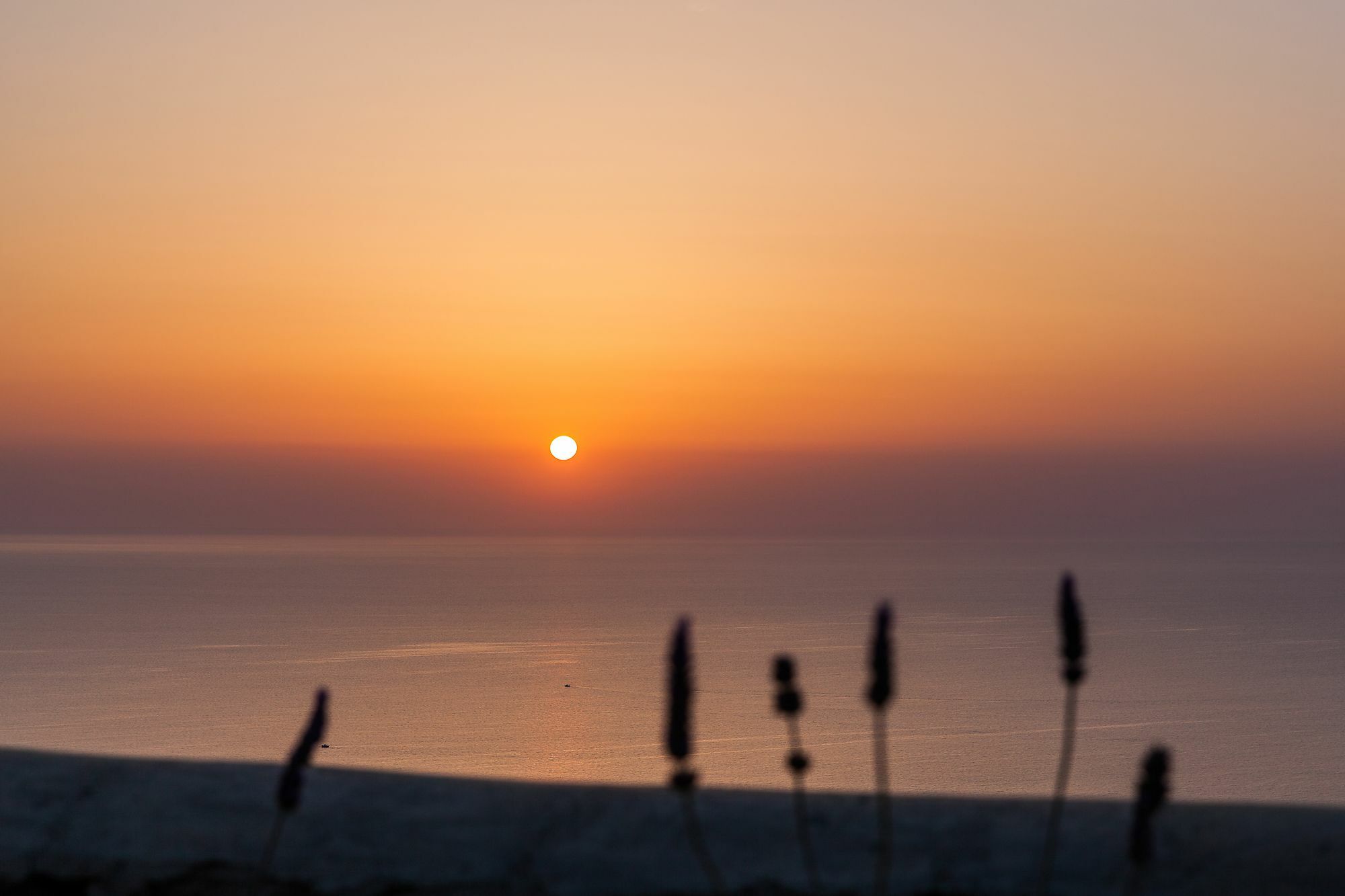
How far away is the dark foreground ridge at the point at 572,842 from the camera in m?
6.93

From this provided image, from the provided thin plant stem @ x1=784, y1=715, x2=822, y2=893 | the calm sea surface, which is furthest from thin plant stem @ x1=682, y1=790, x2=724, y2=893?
the calm sea surface

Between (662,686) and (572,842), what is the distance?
2932 centimetres

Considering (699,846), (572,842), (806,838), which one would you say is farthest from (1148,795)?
(572,842)

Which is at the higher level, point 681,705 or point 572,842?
point 681,705

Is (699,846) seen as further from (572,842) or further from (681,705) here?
(681,705)

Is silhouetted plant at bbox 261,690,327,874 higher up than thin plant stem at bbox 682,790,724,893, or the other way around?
silhouetted plant at bbox 261,690,327,874

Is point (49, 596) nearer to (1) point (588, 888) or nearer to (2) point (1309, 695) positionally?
(2) point (1309, 695)

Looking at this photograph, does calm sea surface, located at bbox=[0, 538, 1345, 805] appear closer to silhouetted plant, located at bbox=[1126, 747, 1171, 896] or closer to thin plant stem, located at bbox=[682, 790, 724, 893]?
thin plant stem, located at bbox=[682, 790, 724, 893]

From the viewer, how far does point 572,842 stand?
7.46 metres

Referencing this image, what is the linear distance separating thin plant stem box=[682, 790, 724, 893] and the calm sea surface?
18996mm

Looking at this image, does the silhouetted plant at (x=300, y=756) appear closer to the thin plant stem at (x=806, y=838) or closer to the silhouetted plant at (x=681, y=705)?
the silhouetted plant at (x=681, y=705)

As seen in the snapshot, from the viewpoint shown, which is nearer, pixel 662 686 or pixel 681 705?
pixel 681 705

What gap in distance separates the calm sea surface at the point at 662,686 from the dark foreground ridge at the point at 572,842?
738 inches

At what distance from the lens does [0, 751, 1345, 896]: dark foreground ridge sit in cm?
693
